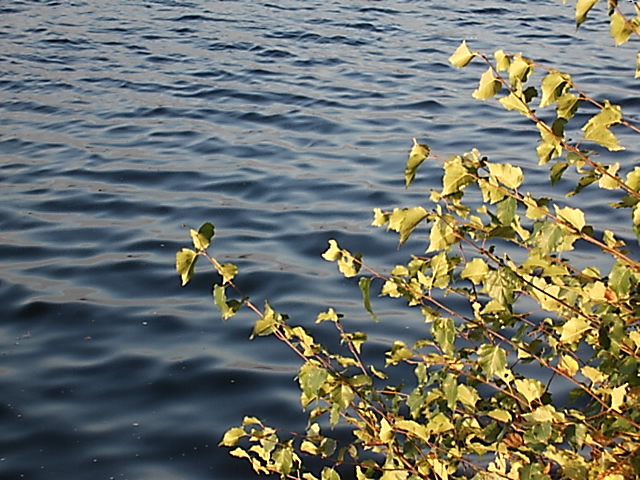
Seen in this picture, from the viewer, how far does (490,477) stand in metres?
2.52

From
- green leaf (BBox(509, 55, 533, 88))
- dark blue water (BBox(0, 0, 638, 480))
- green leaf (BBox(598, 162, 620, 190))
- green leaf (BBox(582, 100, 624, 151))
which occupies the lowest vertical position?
dark blue water (BBox(0, 0, 638, 480))

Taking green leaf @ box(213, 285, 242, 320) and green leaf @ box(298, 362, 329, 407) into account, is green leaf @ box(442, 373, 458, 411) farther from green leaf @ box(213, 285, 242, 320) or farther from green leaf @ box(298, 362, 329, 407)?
green leaf @ box(213, 285, 242, 320)

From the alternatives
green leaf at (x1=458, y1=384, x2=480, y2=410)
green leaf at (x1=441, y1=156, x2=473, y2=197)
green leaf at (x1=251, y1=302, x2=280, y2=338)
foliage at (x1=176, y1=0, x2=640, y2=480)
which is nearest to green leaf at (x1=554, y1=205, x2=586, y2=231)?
foliage at (x1=176, y1=0, x2=640, y2=480)

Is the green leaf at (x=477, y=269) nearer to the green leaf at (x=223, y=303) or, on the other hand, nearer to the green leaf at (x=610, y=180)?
the green leaf at (x=610, y=180)

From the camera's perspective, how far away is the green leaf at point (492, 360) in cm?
240

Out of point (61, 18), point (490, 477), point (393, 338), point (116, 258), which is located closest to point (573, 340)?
point (490, 477)

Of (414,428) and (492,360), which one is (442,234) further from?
(414,428)

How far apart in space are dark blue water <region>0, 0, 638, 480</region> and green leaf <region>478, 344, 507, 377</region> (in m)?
1.93

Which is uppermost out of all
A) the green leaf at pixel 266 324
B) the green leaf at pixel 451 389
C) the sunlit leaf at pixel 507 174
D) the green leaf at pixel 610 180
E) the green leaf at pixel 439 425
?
the sunlit leaf at pixel 507 174

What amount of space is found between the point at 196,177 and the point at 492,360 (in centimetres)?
551

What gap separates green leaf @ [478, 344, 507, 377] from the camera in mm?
2398

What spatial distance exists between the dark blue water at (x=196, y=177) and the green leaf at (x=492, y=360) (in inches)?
75.9

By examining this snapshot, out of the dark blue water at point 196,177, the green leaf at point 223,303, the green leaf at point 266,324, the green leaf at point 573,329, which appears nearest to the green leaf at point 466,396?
the green leaf at point 573,329

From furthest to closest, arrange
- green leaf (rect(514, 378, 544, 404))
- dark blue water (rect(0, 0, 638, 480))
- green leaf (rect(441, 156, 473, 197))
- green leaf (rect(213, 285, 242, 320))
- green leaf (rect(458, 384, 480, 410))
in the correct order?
dark blue water (rect(0, 0, 638, 480)) < green leaf (rect(458, 384, 480, 410)) < green leaf (rect(514, 378, 544, 404)) < green leaf (rect(213, 285, 242, 320)) < green leaf (rect(441, 156, 473, 197))
